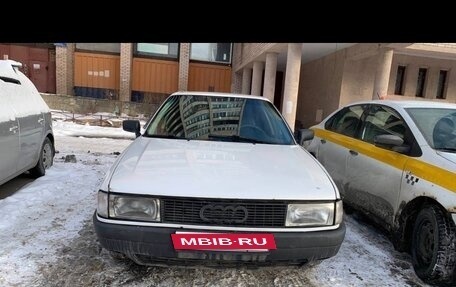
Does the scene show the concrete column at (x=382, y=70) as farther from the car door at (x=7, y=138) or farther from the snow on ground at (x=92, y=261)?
the car door at (x=7, y=138)

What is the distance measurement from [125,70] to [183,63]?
3215 mm

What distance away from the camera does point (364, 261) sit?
3.31 metres

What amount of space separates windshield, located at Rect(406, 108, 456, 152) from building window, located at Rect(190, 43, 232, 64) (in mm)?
18295

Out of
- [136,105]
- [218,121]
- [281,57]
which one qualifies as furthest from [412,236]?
[136,105]

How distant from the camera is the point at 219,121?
375 centimetres

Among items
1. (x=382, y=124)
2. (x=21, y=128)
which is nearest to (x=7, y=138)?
(x=21, y=128)

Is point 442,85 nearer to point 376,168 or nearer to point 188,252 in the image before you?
point 376,168

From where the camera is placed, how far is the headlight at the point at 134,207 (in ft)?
7.93

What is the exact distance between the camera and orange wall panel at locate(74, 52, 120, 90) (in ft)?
65.5

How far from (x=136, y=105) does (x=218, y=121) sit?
15560 mm

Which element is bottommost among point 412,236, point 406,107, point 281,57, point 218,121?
point 412,236

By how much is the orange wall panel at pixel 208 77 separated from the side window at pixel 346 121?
1655 cm

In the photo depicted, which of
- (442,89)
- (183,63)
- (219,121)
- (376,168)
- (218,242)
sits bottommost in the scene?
(218,242)
